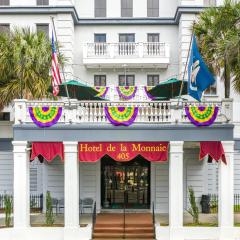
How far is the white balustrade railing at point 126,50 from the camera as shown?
29.0m

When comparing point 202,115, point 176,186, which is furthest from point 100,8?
point 176,186

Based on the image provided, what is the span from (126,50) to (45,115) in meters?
10.3

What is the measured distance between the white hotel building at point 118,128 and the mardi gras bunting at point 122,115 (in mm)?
336

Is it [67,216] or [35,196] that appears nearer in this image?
[67,216]

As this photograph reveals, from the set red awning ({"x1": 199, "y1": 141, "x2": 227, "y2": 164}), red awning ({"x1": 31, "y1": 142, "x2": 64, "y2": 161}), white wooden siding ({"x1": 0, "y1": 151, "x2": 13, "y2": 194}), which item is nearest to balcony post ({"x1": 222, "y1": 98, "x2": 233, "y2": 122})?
red awning ({"x1": 199, "y1": 141, "x2": 227, "y2": 164})

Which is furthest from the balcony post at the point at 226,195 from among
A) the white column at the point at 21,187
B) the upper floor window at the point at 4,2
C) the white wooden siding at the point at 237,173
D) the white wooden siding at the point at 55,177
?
the upper floor window at the point at 4,2

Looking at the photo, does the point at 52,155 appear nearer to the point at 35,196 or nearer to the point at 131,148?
the point at 131,148

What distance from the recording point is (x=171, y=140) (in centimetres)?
2047

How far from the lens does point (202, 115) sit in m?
20.4

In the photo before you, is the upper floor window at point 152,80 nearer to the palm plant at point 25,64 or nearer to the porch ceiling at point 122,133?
the palm plant at point 25,64

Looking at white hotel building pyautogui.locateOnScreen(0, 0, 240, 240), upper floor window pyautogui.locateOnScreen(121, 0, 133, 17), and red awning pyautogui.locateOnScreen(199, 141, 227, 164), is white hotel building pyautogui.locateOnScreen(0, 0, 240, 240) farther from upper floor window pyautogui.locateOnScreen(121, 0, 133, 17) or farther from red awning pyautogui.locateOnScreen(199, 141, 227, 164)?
red awning pyautogui.locateOnScreen(199, 141, 227, 164)

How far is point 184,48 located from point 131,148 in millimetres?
10018

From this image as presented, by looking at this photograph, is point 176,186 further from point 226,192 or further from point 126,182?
point 126,182

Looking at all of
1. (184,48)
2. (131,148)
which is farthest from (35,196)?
(184,48)
